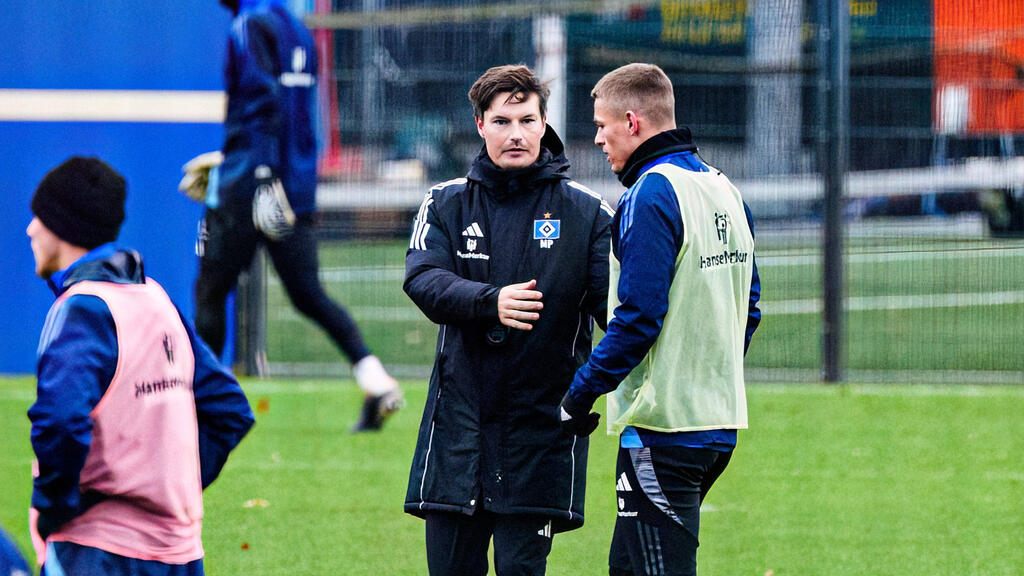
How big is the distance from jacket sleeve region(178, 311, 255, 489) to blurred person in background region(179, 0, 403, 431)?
4223mm

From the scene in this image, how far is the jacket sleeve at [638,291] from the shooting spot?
12.6ft

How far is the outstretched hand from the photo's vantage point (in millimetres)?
3959

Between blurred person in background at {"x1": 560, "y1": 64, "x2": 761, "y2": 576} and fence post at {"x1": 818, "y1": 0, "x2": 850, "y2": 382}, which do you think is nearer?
blurred person in background at {"x1": 560, "y1": 64, "x2": 761, "y2": 576}

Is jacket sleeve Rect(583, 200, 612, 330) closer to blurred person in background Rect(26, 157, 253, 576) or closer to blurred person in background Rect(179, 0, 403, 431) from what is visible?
blurred person in background Rect(26, 157, 253, 576)

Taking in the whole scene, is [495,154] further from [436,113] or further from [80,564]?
[436,113]

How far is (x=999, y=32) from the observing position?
9828mm

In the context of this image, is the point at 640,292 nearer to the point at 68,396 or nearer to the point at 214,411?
the point at 214,411

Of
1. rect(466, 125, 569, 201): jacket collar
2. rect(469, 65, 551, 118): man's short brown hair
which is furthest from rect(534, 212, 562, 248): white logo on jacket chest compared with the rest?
rect(469, 65, 551, 118): man's short brown hair

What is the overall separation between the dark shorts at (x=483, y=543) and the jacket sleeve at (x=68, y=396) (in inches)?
46.8

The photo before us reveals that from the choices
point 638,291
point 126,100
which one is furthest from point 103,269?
point 126,100

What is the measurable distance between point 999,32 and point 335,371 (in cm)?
528

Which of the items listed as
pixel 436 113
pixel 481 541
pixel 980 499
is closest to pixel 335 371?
pixel 436 113

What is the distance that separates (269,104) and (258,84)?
0.13 m

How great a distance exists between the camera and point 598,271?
422 cm
